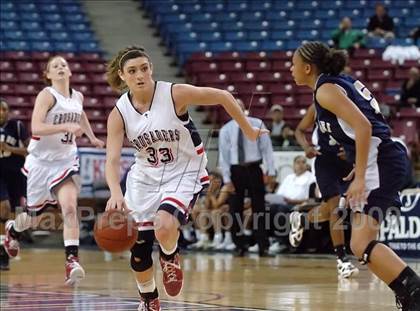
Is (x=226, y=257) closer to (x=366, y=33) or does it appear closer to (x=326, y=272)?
(x=326, y=272)

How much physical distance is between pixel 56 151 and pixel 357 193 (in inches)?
176

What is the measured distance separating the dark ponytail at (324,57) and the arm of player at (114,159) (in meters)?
1.36

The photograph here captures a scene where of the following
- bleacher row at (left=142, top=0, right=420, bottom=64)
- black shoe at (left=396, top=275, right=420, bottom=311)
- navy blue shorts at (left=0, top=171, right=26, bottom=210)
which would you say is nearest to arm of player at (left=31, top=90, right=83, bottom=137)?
navy blue shorts at (left=0, top=171, right=26, bottom=210)

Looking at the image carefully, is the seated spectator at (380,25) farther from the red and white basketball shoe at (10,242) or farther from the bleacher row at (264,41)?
the red and white basketball shoe at (10,242)

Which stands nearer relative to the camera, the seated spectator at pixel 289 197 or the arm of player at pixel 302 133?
the arm of player at pixel 302 133

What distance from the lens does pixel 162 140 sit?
6.57 meters

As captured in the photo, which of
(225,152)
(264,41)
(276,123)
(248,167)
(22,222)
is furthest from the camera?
(264,41)

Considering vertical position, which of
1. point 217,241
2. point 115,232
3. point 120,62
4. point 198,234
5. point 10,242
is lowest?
point 115,232

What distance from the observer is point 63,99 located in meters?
9.76

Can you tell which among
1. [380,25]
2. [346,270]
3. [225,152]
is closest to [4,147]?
[225,152]

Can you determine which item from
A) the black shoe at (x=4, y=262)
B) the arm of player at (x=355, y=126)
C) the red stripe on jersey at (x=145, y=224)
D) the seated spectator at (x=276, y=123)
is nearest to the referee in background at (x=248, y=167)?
the seated spectator at (x=276, y=123)

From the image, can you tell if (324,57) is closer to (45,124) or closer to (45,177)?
(45,124)

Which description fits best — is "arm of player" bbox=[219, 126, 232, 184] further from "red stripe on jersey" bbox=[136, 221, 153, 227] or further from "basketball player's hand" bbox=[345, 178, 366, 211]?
"basketball player's hand" bbox=[345, 178, 366, 211]

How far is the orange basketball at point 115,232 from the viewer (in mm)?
6430
